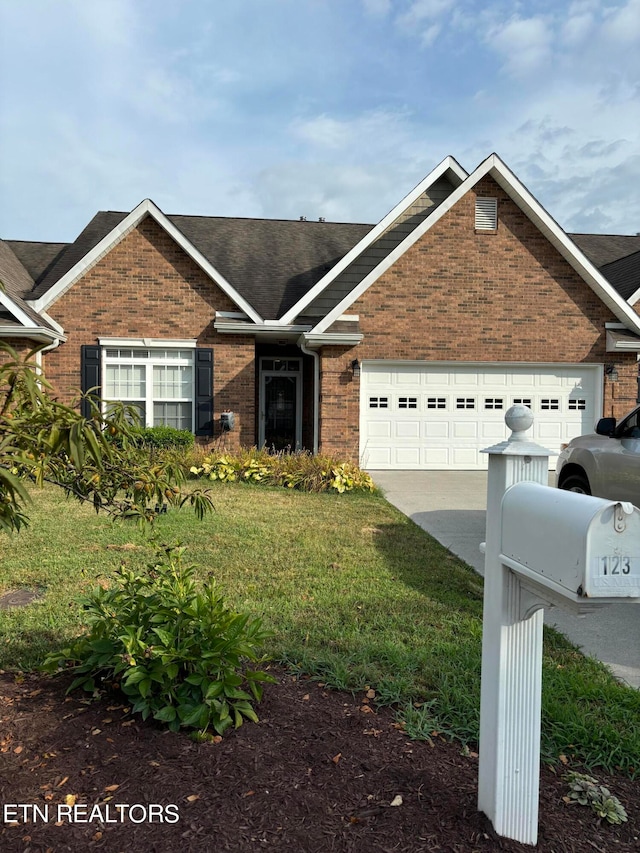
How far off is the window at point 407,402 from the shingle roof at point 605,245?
8.37m

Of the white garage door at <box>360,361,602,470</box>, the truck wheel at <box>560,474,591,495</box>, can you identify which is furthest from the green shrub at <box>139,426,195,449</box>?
the truck wheel at <box>560,474,591,495</box>

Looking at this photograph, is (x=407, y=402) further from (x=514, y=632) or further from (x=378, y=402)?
(x=514, y=632)

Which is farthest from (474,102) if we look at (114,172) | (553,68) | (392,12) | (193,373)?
(114,172)

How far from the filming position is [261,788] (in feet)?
7.78

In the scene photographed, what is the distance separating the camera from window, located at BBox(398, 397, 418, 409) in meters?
14.0

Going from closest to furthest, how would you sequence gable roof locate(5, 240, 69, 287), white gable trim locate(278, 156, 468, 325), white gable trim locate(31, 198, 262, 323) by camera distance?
white gable trim locate(31, 198, 262, 323)
white gable trim locate(278, 156, 468, 325)
gable roof locate(5, 240, 69, 287)

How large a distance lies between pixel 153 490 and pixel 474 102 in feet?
28.2

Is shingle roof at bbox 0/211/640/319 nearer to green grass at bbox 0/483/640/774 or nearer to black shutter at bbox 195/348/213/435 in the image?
black shutter at bbox 195/348/213/435

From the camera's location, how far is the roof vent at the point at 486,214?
13727 millimetres

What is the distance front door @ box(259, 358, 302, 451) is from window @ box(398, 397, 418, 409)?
3373 mm

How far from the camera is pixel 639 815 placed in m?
2.40

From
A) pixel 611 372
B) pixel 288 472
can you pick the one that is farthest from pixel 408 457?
pixel 611 372

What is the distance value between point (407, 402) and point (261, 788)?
12041 millimetres

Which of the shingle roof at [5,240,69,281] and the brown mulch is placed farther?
the shingle roof at [5,240,69,281]
